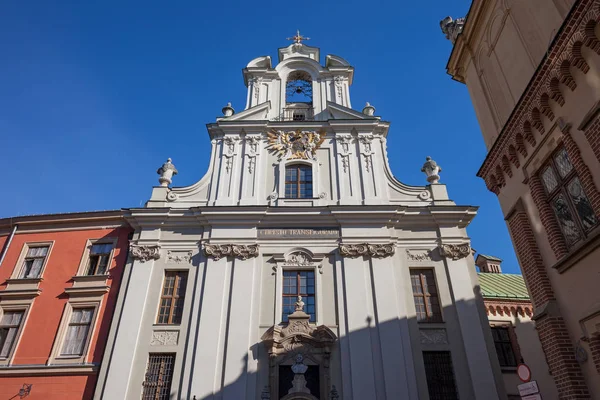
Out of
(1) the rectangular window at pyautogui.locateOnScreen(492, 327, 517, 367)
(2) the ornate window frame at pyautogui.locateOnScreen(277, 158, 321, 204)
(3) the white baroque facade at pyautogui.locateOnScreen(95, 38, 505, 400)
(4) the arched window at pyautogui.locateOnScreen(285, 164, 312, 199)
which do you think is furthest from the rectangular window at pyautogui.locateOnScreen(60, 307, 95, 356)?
(1) the rectangular window at pyautogui.locateOnScreen(492, 327, 517, 367)

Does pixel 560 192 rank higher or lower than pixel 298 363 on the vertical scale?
higher

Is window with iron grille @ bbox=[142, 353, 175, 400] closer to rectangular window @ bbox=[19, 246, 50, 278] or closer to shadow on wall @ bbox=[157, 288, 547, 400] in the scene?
shadow on wall @ bbox=[157, 288, 547, 400]

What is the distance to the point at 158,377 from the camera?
15.6 meters

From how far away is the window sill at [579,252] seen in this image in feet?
26.5

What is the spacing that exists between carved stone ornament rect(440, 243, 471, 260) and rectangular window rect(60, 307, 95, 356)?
15297 millimetres

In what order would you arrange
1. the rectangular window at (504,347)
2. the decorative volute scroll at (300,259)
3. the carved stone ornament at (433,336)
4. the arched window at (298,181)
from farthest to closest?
the rectangular window at (504,347), the arched window at (298,181), the decorative volute scroll at (300,259), the carved stone ornament at (433,336)

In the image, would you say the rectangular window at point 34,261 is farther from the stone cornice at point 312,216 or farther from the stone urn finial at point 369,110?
the stone urn finial at point 369,110

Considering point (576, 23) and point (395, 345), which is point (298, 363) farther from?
point (576, 23)

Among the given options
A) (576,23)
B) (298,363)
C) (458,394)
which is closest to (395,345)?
(458,394)

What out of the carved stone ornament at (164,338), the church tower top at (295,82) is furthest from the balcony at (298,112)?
the carved stone ornament at (164,338)

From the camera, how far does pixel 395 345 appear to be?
615 inches

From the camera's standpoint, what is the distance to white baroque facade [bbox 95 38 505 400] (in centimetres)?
1527

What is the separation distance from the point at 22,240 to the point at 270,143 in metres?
13.1

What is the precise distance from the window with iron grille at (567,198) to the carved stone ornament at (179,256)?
13.9 meters
